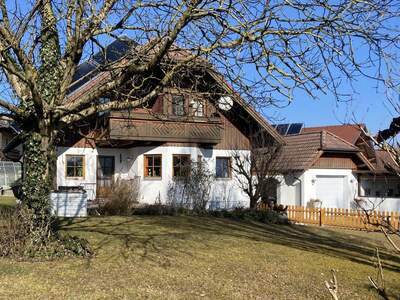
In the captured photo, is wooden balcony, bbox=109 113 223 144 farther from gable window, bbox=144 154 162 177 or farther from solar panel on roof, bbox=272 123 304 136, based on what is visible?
solar panel on roof, bbox=272 123 304 136

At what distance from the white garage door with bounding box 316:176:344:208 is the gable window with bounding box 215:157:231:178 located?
7846 mm

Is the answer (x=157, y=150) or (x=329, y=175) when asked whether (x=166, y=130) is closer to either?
(x=157, y=150)

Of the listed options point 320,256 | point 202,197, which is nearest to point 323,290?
point 320,256

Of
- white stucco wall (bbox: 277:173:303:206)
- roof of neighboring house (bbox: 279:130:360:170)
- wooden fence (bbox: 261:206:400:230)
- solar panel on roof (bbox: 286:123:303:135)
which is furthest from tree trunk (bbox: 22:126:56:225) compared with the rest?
solar panel on roof (bbox: 286:123:303:135)

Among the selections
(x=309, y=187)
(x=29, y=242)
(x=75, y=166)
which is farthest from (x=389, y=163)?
(x=309, y=187)

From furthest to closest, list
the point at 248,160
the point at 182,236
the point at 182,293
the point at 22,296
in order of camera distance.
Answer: the point at 248,160
the point at 182,236
the point at 182,293
the point at 22,296

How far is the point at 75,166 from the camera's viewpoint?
2425 centimetres

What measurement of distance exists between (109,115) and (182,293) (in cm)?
1528

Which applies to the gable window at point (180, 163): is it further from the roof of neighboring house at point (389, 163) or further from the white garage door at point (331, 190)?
the roof of neighboring house at point (389, 163)

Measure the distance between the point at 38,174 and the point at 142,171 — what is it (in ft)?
49.7

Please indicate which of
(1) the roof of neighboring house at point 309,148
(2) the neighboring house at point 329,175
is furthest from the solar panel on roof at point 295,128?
(1) the roof of neighboring house at point 309,148

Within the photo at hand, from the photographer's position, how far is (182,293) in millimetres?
7715

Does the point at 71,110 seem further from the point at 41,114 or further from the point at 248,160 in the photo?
the point at 248,160

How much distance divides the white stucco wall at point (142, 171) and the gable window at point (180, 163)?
0.62 ft
